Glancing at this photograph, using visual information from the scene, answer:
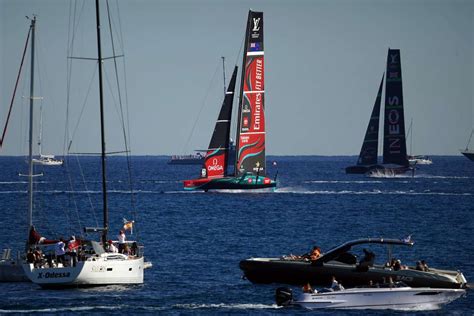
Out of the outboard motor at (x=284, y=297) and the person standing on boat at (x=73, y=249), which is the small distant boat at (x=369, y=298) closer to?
the outboard motor at (x=284, y=297)

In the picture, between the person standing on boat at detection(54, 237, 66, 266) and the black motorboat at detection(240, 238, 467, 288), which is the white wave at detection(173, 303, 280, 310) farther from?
the person standing on boat at detection(54, 237, 66, 266)

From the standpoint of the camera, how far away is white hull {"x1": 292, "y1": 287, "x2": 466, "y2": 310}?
2157 inches

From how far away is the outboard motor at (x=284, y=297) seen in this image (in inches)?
2149

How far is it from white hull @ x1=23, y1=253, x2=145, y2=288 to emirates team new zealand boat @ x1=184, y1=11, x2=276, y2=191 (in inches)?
2799

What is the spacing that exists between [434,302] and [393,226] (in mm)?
46914

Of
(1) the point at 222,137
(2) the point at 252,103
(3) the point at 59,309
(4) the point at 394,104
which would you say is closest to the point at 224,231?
(2) the point at 252,103

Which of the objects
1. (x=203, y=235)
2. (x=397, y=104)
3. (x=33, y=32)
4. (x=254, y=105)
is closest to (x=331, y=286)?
(x=33, y=32)

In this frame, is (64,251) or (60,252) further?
(64,251)

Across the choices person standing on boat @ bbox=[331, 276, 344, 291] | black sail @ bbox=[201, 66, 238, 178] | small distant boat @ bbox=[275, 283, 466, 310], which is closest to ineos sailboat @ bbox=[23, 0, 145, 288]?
small distant boat @ bbox=[275, 283, 466, 310]

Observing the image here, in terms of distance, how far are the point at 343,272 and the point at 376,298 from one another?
3743 mm

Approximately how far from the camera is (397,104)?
191m

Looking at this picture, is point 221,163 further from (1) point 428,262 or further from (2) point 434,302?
(2) point 434,302

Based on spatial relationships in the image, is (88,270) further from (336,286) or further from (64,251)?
(336,286)

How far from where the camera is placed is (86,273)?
58.7 metres
